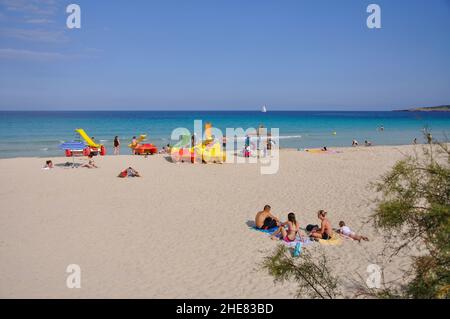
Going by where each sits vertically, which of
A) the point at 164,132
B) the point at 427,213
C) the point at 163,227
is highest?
the point at 164,132

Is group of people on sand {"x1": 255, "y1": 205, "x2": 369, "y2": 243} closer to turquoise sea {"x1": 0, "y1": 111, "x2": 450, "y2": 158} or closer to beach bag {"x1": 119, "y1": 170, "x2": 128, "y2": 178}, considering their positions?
turquoise sea {"x1": 0, "y1": 111, "x2": 450, "y2": 158}

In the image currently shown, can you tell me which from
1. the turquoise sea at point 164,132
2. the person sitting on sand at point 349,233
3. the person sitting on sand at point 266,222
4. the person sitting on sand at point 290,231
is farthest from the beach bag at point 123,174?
the turquoise sea at point 164,132

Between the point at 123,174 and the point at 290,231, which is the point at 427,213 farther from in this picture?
the point at 123,174

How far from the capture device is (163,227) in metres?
8.93

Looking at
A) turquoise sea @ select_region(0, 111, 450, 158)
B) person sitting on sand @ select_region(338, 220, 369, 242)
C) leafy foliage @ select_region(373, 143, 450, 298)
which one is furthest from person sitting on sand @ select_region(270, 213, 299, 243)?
leafy foliage @ select_region(373, 143, 450, 298)

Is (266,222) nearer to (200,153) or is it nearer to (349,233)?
(349,233)

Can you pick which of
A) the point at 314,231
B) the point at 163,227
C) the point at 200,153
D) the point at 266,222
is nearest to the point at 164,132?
the point at 200,153

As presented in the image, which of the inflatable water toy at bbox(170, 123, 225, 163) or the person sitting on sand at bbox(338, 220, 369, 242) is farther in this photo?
the inflatable water toy at bbox(170, 123, 225, 163)

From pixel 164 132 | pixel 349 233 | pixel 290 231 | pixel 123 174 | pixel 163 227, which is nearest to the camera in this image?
pixel 290 231

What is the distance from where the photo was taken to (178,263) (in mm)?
6906

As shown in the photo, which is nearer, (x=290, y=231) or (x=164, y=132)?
(x=290, y=231)

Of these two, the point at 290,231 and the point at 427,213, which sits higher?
the point at 427,213

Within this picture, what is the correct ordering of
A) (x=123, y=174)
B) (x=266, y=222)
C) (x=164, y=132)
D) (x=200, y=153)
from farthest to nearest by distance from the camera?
(x=164, y=132)
(x=200, y=153)
(x=123, y=174)
(x=266, y=222)

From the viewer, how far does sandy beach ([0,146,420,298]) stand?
20.1 feet
